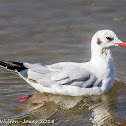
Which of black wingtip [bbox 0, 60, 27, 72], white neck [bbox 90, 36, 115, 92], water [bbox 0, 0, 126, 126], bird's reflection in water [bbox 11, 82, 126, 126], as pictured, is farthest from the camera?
white neck [bbox 90, 36, 115, 92]

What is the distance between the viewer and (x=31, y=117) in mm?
7133

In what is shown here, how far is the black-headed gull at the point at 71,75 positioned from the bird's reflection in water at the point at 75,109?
0.17 m

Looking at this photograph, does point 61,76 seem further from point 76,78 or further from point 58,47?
point 58,47

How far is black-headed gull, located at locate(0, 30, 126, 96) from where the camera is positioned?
7715mm

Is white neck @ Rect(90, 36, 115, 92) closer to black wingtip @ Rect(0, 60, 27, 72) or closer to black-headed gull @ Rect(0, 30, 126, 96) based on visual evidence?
black-headed gull @ Rect(0, 30, 126, 96)

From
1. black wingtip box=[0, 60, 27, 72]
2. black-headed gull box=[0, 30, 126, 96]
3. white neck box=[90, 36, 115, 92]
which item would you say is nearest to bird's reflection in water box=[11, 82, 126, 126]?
black-headed gull box=[0, 30, 126, 96]

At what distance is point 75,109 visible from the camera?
7.50 meters

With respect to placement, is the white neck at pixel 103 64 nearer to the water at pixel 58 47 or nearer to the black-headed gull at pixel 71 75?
the black-headed gull at pixel 71 75

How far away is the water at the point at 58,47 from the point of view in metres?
7.27

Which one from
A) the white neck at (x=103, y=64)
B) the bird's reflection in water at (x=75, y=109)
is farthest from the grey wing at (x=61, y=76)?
the bird's reflection in water at (x=75, y=109)

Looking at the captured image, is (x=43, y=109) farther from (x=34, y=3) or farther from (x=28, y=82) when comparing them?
(x=34, y=3)

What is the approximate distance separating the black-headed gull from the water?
0.24 metres

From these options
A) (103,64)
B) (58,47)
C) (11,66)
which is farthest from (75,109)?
(58,47)

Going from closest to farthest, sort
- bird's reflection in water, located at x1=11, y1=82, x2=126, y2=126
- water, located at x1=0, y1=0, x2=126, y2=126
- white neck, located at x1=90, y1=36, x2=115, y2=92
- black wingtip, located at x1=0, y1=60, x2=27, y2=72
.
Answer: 1. bird's reflection in water, located at x1=11, y1=82, x2=126, y2=126
2. water, located at x1=0, y1=0, x2=126, y2=126
3. black wingtip, located at x1=0, y1=60, x2=27, y2=72
4. white neck, located at x1=90, y1=36, x2=115, y2=92
